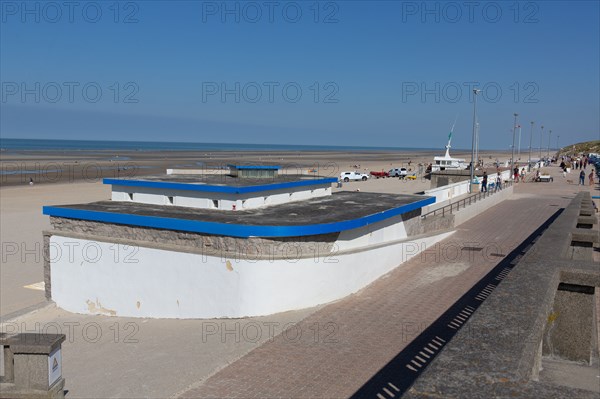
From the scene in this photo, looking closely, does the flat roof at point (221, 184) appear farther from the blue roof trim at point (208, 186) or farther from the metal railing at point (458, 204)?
the metal railing at point (458, 204)

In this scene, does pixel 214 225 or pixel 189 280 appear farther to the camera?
pixel 189 280

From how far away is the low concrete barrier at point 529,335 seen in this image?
3662mm

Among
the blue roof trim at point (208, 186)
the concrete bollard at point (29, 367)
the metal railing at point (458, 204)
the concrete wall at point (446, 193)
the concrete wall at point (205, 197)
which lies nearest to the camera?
the concrete bollard at point (29, 367)

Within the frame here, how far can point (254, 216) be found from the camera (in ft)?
42.5

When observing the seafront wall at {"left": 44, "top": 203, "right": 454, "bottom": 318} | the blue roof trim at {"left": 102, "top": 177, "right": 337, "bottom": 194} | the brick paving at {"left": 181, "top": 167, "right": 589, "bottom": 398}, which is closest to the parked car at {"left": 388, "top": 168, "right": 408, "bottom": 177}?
the brick paving at {"left": 181, "top": 167, "right": 589, "bottom": 398}

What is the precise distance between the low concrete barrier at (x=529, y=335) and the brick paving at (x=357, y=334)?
285cm

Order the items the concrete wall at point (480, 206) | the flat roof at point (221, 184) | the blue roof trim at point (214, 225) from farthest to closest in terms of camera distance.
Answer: the concrete wall at point (480, 206) → the flat roof at point (221, 184) → the blue roof trim at point (214, 225)

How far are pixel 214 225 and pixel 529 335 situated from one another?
299 inches

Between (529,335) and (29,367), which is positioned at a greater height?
(529,335)

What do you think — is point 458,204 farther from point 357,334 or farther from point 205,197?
point 357,334

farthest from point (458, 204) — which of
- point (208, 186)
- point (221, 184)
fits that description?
point (208, 186)

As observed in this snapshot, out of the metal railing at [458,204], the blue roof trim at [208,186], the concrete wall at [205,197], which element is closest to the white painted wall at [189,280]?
the blue roof trim at [208,186]

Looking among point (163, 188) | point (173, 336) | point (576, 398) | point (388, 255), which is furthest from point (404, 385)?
point (163, 188)

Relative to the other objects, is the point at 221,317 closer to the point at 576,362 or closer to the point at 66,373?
the point at 66,373
